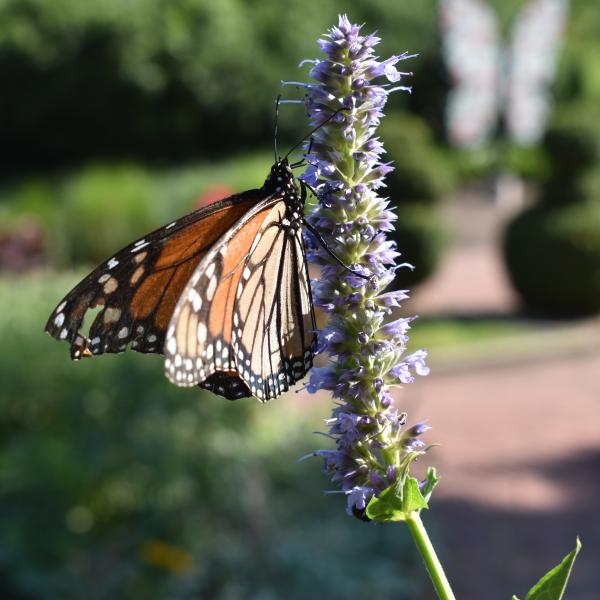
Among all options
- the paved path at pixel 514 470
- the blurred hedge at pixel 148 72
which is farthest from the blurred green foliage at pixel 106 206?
the paved path at pixel 514 470

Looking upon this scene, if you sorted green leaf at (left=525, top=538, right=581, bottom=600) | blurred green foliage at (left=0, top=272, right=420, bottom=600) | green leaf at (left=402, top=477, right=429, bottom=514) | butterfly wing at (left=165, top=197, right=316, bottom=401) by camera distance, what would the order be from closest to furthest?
green leaf at (left=525, top=538, right=581, bottom=600)
green leaf at (left=402, top=477, right=429, bottom=514)
butterfly wing at (left=165, top=197, right=316, bottom=401)
blurred green foliage at (left=0, top=272, right=420, bottom=600)

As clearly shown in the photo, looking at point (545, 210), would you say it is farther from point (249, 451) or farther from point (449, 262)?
point (249, 451)

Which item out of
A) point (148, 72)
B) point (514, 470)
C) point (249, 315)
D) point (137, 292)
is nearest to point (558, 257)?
point (514, 470)

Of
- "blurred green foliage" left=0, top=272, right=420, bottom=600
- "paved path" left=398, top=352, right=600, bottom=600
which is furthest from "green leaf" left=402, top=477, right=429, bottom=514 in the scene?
"paved path" left=398, top=352, right=600, bottom=600

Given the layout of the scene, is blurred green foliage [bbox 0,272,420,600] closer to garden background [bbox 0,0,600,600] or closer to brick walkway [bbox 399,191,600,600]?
garden background [bbox 0,0,600,600]

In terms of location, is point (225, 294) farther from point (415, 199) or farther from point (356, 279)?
point (415, 199)

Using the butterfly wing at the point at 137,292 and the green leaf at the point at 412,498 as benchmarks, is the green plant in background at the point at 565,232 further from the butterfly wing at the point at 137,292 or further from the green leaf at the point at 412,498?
the green leaf at the point at 412,498
